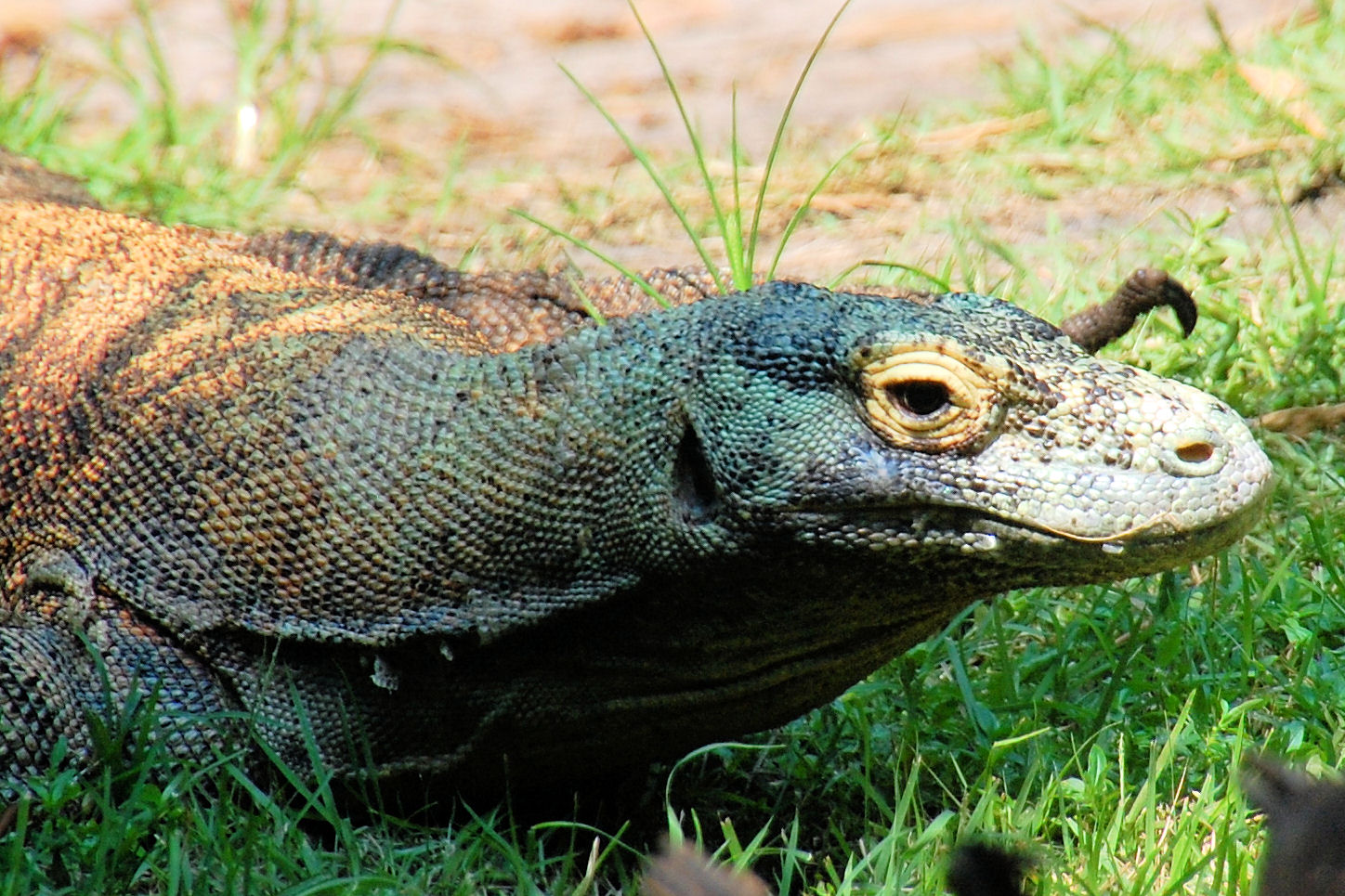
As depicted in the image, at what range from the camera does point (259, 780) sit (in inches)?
117

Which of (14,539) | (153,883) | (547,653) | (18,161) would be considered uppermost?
(18,161)

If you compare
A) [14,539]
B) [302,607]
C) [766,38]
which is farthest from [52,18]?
[302,607]

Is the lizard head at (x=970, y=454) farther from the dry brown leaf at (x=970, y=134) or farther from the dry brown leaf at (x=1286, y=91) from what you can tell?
the dry brown leaf at (x=970, y=134)

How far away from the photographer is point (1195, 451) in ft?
8.13

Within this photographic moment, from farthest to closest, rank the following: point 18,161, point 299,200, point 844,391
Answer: point 299,200, point 18,161, point 844,391

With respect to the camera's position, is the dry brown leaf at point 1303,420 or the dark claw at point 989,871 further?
the dry brown leaf at point 1303,420

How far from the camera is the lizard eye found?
251 centimetres

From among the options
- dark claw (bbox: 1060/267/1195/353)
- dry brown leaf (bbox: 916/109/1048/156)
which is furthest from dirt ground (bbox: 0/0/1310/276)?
dark claw (bbox: 1060/267/1195/353)

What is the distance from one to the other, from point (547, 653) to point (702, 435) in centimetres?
48

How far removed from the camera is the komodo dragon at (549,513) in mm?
2518

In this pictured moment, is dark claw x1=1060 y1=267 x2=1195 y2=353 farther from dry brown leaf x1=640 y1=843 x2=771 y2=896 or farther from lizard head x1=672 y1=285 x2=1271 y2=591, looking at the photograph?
dry brown leaf x1=640 y1=843 x2=771 y2=896

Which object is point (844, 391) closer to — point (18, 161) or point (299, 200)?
point (18, 161)

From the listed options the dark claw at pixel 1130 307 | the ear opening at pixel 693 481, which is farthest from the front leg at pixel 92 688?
the dark claw at pixel 1130 307

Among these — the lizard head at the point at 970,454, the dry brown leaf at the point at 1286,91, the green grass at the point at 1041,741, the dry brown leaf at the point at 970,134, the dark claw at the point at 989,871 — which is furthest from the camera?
the dry brown leaf at the point at 970,134
